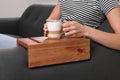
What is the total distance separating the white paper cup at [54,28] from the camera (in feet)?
3.35

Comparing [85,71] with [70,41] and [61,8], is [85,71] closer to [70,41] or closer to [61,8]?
[70,41]

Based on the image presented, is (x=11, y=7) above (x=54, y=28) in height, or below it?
above

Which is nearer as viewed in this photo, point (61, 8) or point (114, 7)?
point (114, 7)

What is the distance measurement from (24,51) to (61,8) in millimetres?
514

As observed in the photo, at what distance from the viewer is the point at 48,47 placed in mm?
996

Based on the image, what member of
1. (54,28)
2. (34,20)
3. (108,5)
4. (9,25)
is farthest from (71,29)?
(9,25)

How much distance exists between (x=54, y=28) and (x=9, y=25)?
4.58 feet

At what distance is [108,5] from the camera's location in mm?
1159

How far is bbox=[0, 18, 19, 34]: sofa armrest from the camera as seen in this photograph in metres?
2.32

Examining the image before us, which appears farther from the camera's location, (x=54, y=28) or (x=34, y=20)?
(x=34, y=20)

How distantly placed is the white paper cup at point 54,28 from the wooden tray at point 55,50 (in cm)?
2

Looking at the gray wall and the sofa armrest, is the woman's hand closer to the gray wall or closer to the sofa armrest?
the sofa armrest

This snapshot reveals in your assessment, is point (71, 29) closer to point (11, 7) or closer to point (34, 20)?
point (34, 20)

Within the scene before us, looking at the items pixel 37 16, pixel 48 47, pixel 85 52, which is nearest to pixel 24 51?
pixel 48 47
